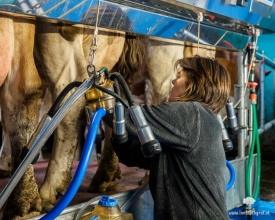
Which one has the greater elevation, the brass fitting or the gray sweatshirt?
the brass fitting

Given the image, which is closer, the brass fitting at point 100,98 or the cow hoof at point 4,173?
the brass fitting at point 100,98

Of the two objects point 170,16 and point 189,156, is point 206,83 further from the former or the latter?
point 170,16

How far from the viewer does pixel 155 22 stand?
2213 mm

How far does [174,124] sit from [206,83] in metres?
0.27

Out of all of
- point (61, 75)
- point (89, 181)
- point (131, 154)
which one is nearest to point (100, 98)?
point (131, 154)

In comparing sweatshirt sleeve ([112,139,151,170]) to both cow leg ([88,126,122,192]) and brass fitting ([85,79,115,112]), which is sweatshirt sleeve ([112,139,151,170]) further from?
cow leg ([88,126,122,192])

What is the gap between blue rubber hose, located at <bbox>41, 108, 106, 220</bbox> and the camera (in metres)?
1.21

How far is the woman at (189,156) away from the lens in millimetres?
1507

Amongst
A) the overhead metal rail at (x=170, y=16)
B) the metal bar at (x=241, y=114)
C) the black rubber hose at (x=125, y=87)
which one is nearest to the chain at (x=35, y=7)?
the overhead metal rail at (x=170, y=16)

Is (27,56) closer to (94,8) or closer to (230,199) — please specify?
(94,8)

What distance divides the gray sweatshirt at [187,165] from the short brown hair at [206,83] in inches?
2.5

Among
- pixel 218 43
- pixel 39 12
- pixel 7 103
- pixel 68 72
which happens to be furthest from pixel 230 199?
pixel 39 12

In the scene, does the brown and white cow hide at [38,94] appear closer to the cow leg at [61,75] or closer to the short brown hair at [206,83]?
the cow leg at [61,75]

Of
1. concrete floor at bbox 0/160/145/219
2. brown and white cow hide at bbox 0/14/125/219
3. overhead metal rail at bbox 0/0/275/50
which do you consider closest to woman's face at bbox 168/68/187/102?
overhead metal rail at bbox 0/0/275/50
